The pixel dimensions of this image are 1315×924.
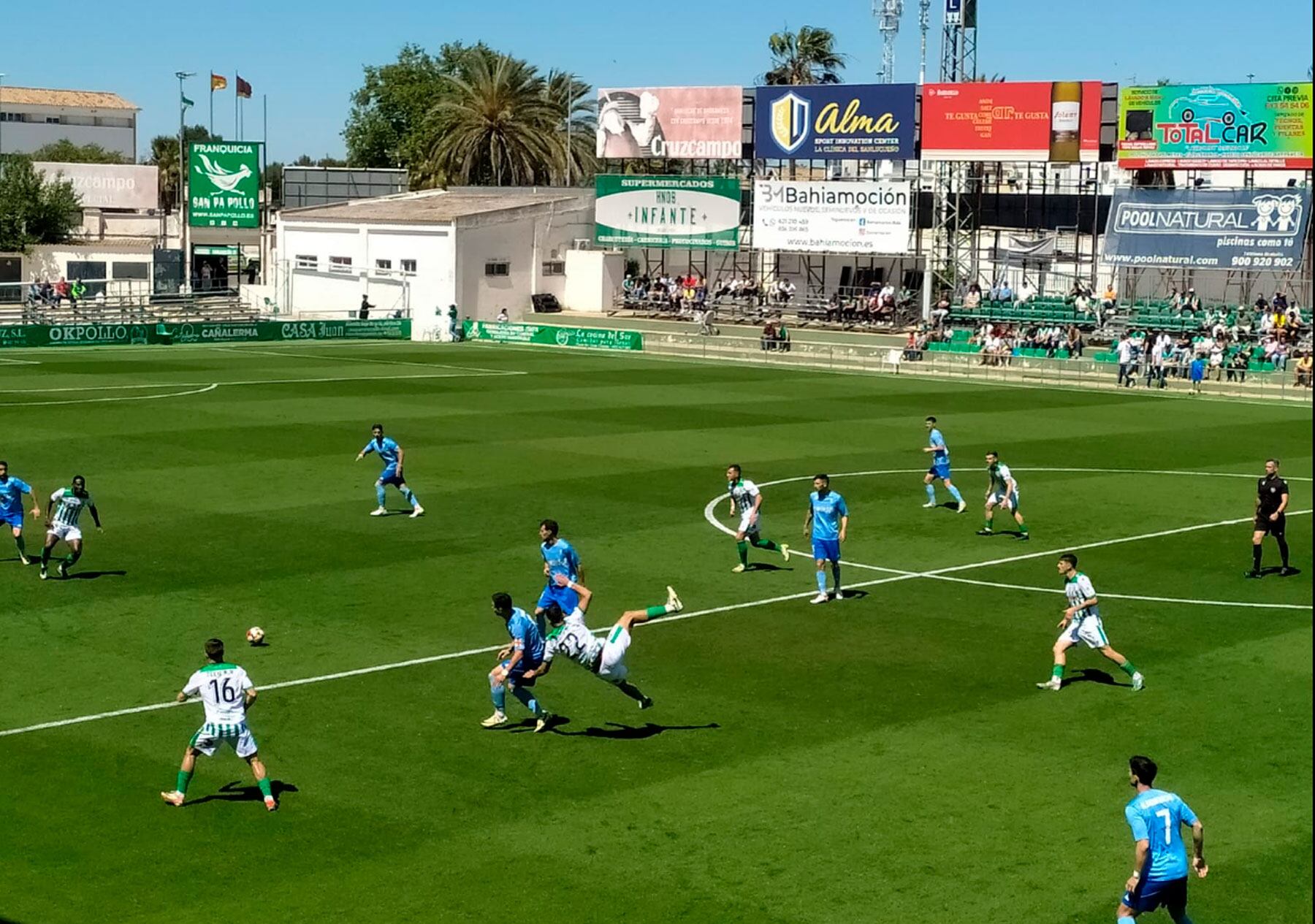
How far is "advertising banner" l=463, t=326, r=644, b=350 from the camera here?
256ft

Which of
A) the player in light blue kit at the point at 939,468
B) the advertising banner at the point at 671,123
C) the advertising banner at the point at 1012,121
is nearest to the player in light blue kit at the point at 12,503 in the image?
the player in light blue kit at the point at 939,468

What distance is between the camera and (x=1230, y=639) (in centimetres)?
2389

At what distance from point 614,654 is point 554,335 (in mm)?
63055

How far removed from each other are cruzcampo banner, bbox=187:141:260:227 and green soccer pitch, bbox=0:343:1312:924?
177ft

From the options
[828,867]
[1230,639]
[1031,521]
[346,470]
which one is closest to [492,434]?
[346,470]

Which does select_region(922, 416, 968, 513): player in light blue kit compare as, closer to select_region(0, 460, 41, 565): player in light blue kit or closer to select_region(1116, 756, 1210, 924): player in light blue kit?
select_region(0, 460, 41, 565): player in light blue kit

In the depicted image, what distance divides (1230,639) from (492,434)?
25.5 meters

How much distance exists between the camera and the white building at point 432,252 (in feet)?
285

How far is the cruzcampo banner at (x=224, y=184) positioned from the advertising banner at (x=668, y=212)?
63.5 feet

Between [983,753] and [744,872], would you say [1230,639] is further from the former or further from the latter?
[744,872]

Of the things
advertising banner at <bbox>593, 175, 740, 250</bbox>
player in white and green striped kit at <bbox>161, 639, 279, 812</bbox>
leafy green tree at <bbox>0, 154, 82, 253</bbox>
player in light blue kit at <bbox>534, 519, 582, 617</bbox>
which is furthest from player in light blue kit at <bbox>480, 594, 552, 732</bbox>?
leafy green tree at <bbox>0, 154, 82, 253</bbox>

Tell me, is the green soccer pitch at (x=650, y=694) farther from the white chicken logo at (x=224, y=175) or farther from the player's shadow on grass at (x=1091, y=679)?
the white chicken logo at (x=224, y=175)

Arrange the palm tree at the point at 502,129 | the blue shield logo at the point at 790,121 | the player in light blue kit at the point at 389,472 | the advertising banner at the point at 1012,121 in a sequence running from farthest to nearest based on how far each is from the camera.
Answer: the palm tree at the point at 502,129
the blue shield logo at the point at 790,121
the advertising banner at the point at 1012,121
the player in light blue kit at the point at 389,472

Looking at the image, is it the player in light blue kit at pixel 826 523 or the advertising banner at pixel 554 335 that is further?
the advertising banner at pixel 554 335
